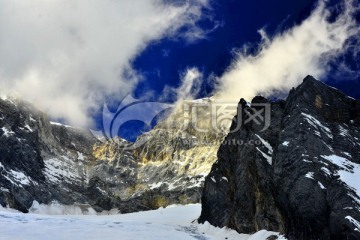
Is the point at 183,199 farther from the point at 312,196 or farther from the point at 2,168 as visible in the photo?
the point at 312,196

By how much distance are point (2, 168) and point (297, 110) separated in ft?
525

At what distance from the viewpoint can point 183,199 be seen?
541 feet

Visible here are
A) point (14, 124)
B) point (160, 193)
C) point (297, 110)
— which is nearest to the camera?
point (297, 110)

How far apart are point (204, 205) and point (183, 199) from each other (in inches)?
4474

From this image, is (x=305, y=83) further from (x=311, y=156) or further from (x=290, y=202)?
(x=290, y=202)

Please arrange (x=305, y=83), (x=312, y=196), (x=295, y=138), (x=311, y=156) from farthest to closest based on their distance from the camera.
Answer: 1. (x=305, y=83)
2. (x=295, y=138)
3. (x=311, y=156)
4. (x=312, y=196)

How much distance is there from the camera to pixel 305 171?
88.2 feet

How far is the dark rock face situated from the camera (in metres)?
24.4

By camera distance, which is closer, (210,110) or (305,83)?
(305,83)

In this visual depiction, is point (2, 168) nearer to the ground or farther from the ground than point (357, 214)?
farther from the ground

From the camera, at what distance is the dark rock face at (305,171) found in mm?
24391

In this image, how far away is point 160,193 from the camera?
176m

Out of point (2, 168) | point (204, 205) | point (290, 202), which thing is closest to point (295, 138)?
point (290, 202)

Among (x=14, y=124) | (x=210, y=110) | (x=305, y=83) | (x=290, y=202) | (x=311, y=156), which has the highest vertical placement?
(x=210, y=110)
